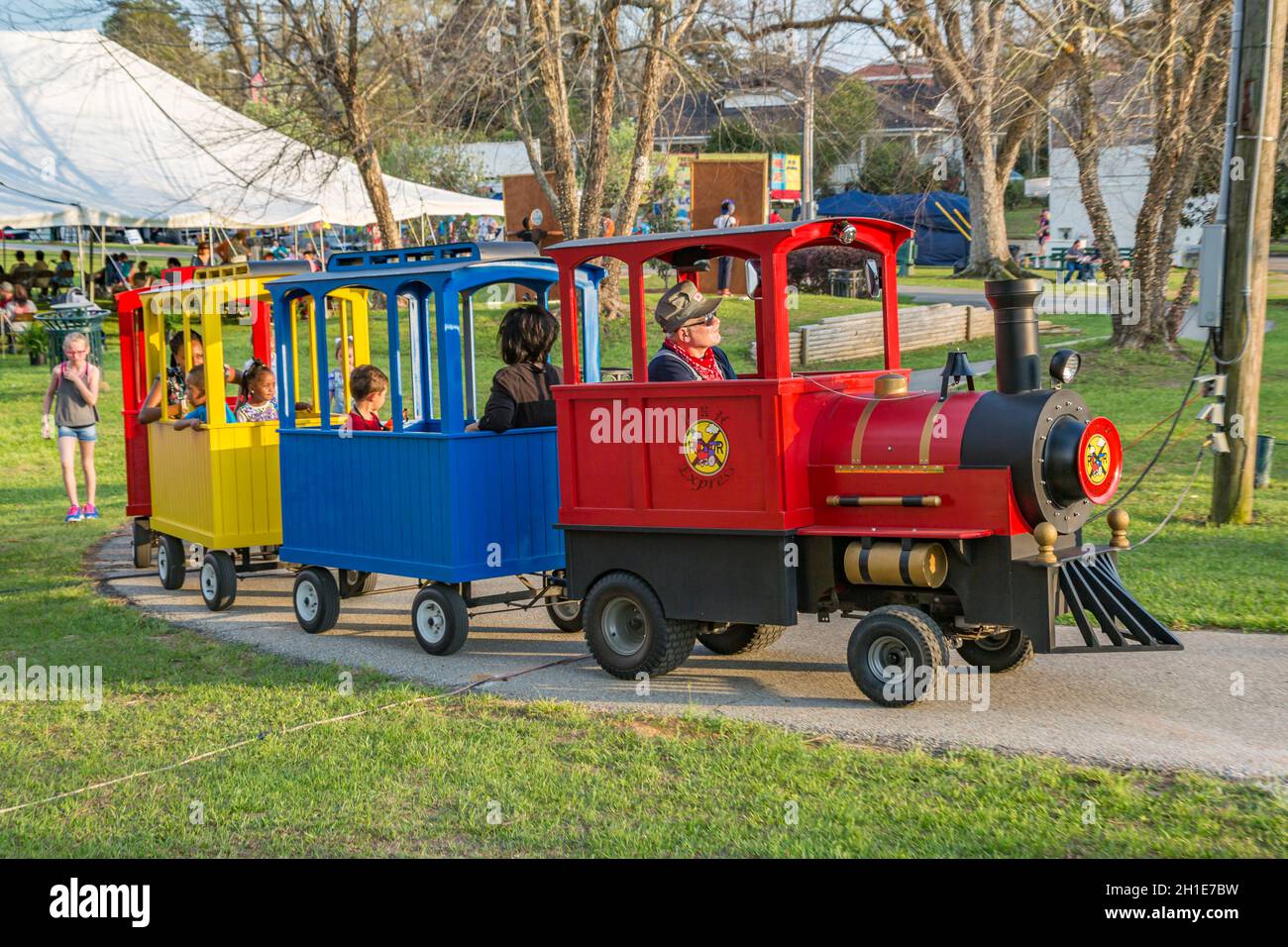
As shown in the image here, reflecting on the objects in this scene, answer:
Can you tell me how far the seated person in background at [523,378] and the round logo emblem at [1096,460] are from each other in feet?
10.6

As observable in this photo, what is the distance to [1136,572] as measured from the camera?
1001 cm

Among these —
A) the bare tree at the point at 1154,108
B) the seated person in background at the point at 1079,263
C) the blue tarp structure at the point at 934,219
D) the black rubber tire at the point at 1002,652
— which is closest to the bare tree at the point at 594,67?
the bare tree at the point at 1154,108

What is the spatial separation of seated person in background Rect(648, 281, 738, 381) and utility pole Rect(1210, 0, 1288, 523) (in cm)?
516

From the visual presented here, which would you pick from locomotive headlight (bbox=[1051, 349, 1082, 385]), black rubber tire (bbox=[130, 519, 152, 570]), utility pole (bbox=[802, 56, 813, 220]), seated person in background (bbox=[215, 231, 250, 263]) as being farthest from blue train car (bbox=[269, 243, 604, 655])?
seated person in background (bbox=[215, 231, 250, 263])

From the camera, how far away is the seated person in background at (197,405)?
10.3 metres

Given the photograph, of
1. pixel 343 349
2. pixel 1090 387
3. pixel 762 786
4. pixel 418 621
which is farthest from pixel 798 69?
pixel 762 786

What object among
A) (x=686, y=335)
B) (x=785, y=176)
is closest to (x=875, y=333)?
(x=785, y=176)

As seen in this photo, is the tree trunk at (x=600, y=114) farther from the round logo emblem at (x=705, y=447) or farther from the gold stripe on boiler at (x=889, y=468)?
the gold stripe on boiler at (x=889, y=468)

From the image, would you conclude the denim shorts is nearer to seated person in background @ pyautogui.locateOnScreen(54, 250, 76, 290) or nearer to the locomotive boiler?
the locomotive boiler

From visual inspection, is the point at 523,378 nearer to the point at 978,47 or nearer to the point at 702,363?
the point at 702,363

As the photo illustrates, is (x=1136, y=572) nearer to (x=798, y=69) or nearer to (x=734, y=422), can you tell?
(x=734, y=422)

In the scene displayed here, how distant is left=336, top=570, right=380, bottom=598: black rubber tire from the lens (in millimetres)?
10422

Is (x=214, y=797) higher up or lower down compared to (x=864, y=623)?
lower down

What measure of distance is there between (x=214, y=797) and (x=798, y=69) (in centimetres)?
2557
